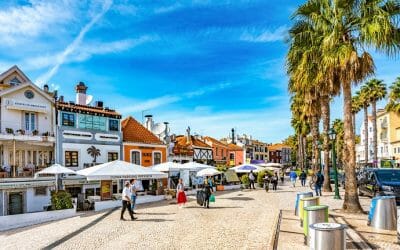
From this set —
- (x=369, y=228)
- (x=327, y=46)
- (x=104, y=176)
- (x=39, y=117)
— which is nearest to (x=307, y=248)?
(x=369, y=228)

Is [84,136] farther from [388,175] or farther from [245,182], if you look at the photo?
[388,175]

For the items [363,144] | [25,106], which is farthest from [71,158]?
[363,144]

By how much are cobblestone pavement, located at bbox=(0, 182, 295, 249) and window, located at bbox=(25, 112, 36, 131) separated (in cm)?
1240

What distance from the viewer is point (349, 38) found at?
15898 millimetres

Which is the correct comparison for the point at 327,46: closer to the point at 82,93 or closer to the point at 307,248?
the point at 307,248

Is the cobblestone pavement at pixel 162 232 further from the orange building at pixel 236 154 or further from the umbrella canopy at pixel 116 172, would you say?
the orange building at pixel 236 154

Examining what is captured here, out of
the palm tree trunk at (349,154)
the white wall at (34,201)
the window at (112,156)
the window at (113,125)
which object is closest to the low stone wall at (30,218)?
the white wall at (34,201)

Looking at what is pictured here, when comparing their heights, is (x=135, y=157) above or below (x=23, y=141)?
below

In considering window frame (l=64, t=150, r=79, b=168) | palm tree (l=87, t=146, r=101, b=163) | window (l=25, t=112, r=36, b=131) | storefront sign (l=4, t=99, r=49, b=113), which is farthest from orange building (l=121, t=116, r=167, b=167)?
window (l=25, t=112, r=36, b=131)

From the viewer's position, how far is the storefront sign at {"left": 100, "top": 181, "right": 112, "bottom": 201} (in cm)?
2172

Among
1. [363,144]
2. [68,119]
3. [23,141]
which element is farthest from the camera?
[363,144]

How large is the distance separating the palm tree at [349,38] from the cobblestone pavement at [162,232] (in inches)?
186

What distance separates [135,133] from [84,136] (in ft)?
20.8

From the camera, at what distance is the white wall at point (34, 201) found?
25.9 meters
